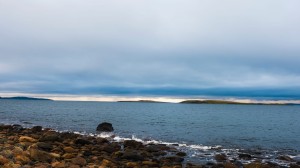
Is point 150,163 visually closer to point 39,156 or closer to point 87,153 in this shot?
point 87,153

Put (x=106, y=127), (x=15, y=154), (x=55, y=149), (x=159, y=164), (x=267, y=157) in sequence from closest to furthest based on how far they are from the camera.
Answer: (x=15, y=154), (x=159, y=164), (x=55, y=149), (x=267, y=157), (x=106, y=127)

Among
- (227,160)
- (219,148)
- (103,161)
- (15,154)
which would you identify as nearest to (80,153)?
(103,161)

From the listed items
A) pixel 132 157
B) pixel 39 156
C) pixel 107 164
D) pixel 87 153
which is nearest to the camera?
pixel 39 156

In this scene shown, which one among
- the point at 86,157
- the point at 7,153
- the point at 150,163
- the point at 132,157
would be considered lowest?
the point at 150,163

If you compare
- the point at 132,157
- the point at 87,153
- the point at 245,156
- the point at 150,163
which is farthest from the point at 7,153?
the point at 245,156

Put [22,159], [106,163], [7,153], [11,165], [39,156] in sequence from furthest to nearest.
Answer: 1. [106,163]
2. [39,156]
3. [7,153]
4. [22,159]
5. [11,165]

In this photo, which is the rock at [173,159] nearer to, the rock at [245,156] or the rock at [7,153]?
the rock at [245,156]

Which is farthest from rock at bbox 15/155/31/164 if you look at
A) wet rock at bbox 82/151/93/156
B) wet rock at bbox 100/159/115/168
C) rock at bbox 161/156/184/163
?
rock at bbox 161/156/184/163

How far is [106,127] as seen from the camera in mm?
40500

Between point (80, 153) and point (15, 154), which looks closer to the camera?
point (15, 154)

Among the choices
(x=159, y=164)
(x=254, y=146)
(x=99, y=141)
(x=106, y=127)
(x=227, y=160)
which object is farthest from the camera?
(x=106, y=127)

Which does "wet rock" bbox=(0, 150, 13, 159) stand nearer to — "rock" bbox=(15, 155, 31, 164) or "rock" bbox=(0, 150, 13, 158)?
"rock" bbox=(0, 150, 13, 158)

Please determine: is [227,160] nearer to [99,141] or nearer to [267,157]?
[267,157]

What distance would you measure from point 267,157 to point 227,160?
15.3 feet
